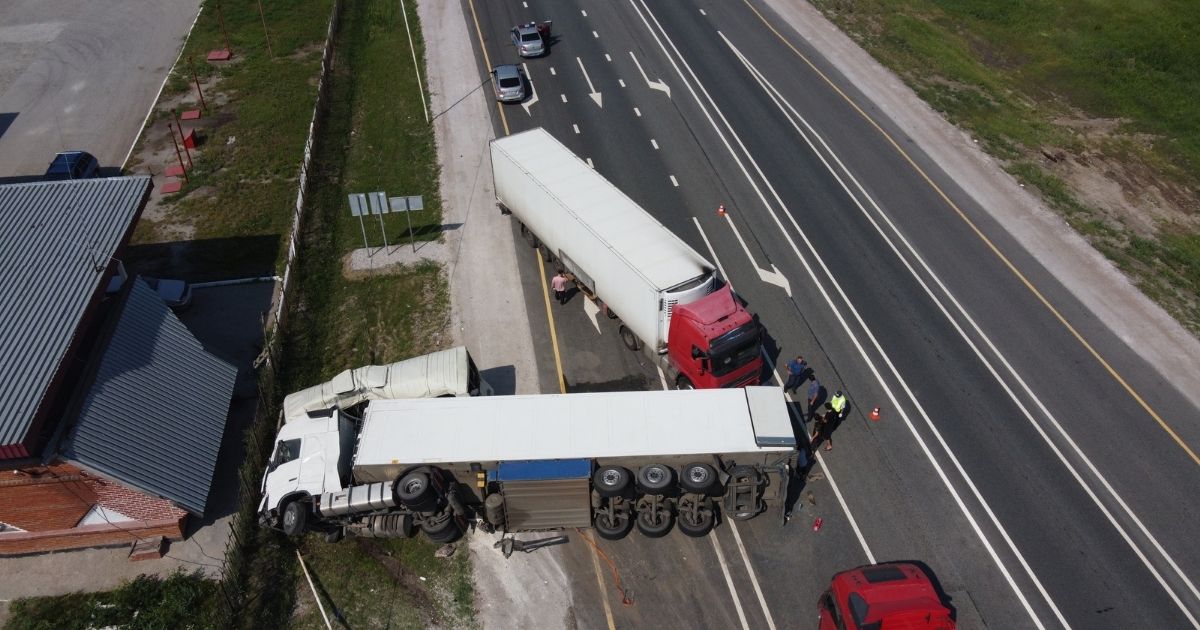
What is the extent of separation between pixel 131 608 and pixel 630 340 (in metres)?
16.1

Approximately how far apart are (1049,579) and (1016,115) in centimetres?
2801

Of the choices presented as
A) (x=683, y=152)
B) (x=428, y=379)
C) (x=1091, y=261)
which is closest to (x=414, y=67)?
(x=683, y=152)

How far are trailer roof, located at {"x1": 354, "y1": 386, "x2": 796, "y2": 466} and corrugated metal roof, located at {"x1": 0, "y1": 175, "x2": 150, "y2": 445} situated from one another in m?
8.15

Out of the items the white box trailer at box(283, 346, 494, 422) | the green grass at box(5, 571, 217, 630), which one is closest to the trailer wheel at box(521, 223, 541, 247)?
the white box trailer at box(283, 346, 494, 422)

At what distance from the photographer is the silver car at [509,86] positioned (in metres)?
40.5

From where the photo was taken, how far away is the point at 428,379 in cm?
2216

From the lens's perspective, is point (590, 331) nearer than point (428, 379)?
No

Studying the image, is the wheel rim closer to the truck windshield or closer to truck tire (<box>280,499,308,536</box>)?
the truck windshield

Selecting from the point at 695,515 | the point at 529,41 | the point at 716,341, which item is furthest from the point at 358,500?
the point at 529,41

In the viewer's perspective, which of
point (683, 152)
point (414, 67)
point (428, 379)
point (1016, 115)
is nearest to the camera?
point (428, 379)

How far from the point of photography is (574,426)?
20125mm

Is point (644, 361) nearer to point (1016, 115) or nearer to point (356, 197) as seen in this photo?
point (356, 197)

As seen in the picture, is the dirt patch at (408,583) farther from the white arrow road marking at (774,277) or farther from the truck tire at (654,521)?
the white arrow road marking at (774,277)

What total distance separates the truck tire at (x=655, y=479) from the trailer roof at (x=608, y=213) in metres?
5.65
